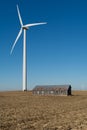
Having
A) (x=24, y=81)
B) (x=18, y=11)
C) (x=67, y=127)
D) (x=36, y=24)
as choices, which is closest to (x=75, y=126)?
(x=67, y=127)

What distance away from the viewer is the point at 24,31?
78.5m

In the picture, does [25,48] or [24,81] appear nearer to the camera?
[25,48]

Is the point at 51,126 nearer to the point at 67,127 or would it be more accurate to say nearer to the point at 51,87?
the point at 67,127

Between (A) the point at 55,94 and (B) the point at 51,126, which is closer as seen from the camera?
(B) the point at 51,126

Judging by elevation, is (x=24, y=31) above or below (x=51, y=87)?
above

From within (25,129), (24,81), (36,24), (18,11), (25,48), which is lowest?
(25,129)

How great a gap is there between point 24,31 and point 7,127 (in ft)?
214

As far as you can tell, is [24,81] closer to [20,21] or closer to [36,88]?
[36,88]

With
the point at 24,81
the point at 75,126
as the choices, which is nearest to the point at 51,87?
the point at 24,81

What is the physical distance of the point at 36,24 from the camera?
70.2 meters

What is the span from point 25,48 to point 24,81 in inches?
492

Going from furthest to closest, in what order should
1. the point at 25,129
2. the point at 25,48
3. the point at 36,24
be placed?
the point at 25,48 → the point at 36,24 → the point at 25,129

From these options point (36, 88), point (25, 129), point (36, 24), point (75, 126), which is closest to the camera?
point (25, 129)

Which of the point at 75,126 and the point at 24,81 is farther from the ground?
the point at 24,81
